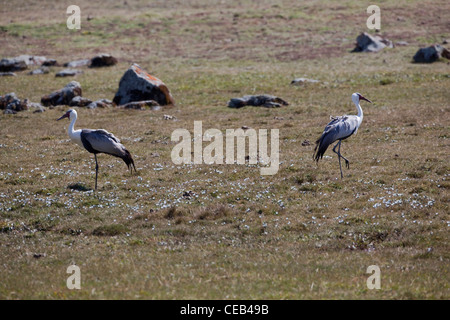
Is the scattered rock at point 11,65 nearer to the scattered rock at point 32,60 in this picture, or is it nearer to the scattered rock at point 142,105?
the scattered rock at point 32,60

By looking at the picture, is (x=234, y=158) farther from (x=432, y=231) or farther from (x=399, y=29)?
(x=399, y=29)

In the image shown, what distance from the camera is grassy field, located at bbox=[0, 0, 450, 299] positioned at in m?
11.8

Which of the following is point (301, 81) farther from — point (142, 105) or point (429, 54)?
point (429, 54)

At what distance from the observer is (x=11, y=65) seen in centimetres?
4722

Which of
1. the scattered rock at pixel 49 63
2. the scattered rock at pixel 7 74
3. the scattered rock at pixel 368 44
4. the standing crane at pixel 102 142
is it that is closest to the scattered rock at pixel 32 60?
the scattered rock at pixel 49 63

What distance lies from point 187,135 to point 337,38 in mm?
39029

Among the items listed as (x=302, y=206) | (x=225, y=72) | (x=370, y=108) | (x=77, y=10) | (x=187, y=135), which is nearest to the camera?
(x=302, y=206)

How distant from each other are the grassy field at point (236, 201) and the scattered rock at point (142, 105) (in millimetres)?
840

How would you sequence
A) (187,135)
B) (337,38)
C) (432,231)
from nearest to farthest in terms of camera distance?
(432,231), (187,135), (337,38)

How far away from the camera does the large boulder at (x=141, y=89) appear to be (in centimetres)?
3500

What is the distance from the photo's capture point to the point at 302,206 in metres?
16.7
